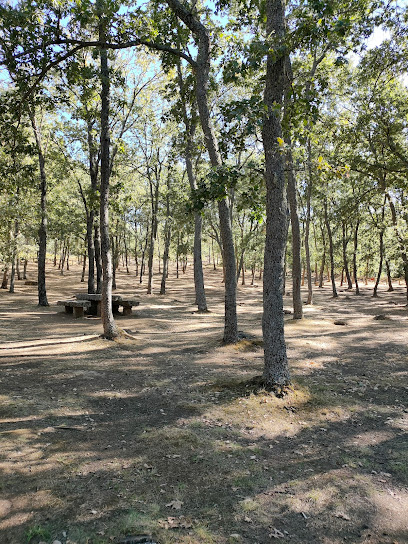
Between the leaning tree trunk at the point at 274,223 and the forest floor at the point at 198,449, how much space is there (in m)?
0.65

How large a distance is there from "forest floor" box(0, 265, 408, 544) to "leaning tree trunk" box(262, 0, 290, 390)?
2.12 ft

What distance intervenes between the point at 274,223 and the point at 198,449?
140 inches

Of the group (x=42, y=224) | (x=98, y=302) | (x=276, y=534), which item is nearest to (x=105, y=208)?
(x=98, y=302)

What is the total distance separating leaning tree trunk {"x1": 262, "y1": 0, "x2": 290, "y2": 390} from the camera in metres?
5.64

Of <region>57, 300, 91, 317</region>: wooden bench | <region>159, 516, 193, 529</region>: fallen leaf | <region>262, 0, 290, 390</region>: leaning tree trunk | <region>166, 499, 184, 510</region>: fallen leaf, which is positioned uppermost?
<region>262, 0, 290, 390</region>: leaning tree trunk

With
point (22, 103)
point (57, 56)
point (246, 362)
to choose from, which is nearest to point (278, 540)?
point (246, 362)

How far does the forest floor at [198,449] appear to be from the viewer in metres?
3.17

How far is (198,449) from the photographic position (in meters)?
4.48

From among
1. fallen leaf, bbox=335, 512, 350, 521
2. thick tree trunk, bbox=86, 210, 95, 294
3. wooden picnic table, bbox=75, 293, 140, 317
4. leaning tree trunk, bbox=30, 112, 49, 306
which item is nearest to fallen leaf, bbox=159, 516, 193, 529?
fallen leaf, bbox=335, 512, 350, 521

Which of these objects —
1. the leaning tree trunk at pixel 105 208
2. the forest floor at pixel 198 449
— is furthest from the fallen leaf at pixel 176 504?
the leaning tree trunk at pixel 105 208

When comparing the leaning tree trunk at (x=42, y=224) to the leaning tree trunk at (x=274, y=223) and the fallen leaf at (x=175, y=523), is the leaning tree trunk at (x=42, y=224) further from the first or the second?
the fallen leaf at (x=175, y=523)

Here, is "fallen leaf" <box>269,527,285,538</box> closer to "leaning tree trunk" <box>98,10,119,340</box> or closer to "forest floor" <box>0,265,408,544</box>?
"forest floor" <box>0,265,408,544</box>

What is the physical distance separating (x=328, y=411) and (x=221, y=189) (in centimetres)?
403

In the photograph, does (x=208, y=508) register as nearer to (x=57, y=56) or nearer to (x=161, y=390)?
(x=161, y=390)
